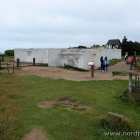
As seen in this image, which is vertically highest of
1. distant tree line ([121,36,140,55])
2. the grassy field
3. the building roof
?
the building roof

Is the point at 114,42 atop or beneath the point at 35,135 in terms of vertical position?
atop

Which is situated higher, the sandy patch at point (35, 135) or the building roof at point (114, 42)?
the building roof at point (114, 42)

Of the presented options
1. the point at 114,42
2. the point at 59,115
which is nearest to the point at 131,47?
the point at 114,42

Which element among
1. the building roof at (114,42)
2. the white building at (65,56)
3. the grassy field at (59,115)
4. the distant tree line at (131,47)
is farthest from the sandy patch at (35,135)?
the building roof at (114,42)

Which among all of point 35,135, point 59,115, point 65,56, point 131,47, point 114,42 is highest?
point 114,42

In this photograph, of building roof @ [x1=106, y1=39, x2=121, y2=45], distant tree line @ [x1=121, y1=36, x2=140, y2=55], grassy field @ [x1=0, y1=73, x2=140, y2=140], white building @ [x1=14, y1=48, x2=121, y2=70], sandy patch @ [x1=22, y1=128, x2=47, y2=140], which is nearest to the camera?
sandy patch @ [x1=22, y1=128, x2=47, y2=140]

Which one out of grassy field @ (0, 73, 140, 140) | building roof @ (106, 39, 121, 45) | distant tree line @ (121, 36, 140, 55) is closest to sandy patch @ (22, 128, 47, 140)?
grassy field @ (0, 73, 140, 140)

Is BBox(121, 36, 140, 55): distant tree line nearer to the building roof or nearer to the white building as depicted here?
the building roof

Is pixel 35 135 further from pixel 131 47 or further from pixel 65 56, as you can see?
pixel 131 47

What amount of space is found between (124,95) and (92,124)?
3.31m

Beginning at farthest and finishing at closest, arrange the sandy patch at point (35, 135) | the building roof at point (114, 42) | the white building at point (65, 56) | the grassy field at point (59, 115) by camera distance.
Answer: the building roof at point (114, 42)
the white building at point (65, 56)
the grassy field at point (59, 115)
the sandy patch at point (35, 135)

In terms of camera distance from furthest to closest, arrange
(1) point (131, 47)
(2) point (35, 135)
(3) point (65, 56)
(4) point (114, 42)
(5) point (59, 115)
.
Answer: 1. (4) point (114, 42)
2. (1) point (131, 47)
3. (3) point (65, 56)
4. (5) point (59, 115)
5. (2) point (35, 135)

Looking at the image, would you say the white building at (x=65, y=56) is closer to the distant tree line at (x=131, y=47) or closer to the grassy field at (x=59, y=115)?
the grassy field at (x=59, y=115)

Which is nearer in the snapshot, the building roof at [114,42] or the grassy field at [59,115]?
the grassy field at [59,115]
